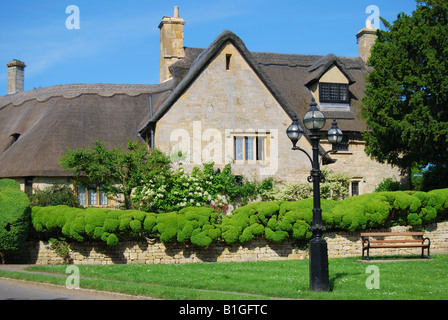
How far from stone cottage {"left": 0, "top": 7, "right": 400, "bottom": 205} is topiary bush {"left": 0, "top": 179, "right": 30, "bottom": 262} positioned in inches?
260

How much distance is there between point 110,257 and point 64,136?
9913mm

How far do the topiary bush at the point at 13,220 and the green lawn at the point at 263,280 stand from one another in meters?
2.12

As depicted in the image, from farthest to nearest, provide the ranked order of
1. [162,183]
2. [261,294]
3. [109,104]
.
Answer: [109,104]
[162,183]
[261,294]

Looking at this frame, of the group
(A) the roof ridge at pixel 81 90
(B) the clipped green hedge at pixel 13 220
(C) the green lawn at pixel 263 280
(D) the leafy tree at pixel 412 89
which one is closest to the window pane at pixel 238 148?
(A) the roof ridge at pixel 81 90

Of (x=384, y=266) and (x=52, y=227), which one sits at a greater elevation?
(x=52, y=227)

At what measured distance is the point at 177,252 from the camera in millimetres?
20484

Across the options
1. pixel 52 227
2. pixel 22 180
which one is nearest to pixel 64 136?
pixel 22 180

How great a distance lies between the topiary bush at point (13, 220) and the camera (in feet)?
61.3

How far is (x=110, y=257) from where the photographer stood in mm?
20125

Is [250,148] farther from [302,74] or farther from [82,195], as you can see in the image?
[302,74]

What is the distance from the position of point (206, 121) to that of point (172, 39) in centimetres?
1038

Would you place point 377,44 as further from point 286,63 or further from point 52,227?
point 52,227

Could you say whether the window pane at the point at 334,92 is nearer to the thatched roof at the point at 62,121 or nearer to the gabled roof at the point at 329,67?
the gabled roof at the point at 329,67
